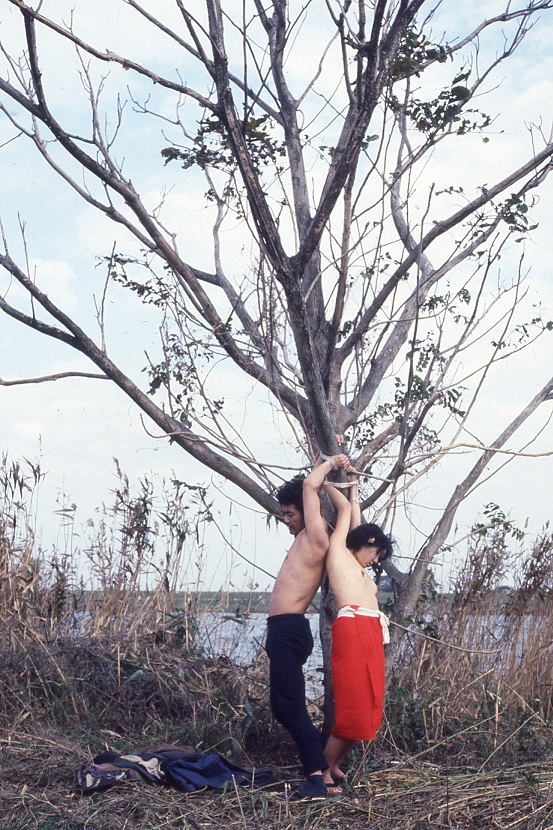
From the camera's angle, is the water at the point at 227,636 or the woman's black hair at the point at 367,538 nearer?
the woman's black hair at the point at 367,538

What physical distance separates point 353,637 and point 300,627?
0.28 meters

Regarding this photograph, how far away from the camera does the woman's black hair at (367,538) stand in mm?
4543

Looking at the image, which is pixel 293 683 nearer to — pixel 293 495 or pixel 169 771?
pixel 169 771

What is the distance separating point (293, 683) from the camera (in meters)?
4.34

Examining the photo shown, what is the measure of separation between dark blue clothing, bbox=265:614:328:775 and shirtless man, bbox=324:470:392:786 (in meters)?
0.14

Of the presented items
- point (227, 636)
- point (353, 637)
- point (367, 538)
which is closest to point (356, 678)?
point (353, 637)

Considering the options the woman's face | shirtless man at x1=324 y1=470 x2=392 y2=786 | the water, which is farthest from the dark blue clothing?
the water

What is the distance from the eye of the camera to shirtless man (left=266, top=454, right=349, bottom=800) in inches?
167

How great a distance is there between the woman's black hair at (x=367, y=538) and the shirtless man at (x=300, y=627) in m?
0.14

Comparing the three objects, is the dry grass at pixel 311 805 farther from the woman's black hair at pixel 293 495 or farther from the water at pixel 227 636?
the water at pixel 227 636

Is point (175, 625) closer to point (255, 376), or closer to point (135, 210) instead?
point (255, 376)

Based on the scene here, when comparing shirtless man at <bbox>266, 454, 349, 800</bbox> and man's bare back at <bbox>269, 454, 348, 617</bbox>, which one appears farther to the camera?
man's bare back at <bbox>269, 454, 348, 617</bbox>

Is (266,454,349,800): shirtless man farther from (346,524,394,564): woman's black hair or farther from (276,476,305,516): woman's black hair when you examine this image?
(346,524,394,564): woman's black hair

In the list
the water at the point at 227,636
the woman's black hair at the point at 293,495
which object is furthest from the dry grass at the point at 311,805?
the water at the point at 227,636
